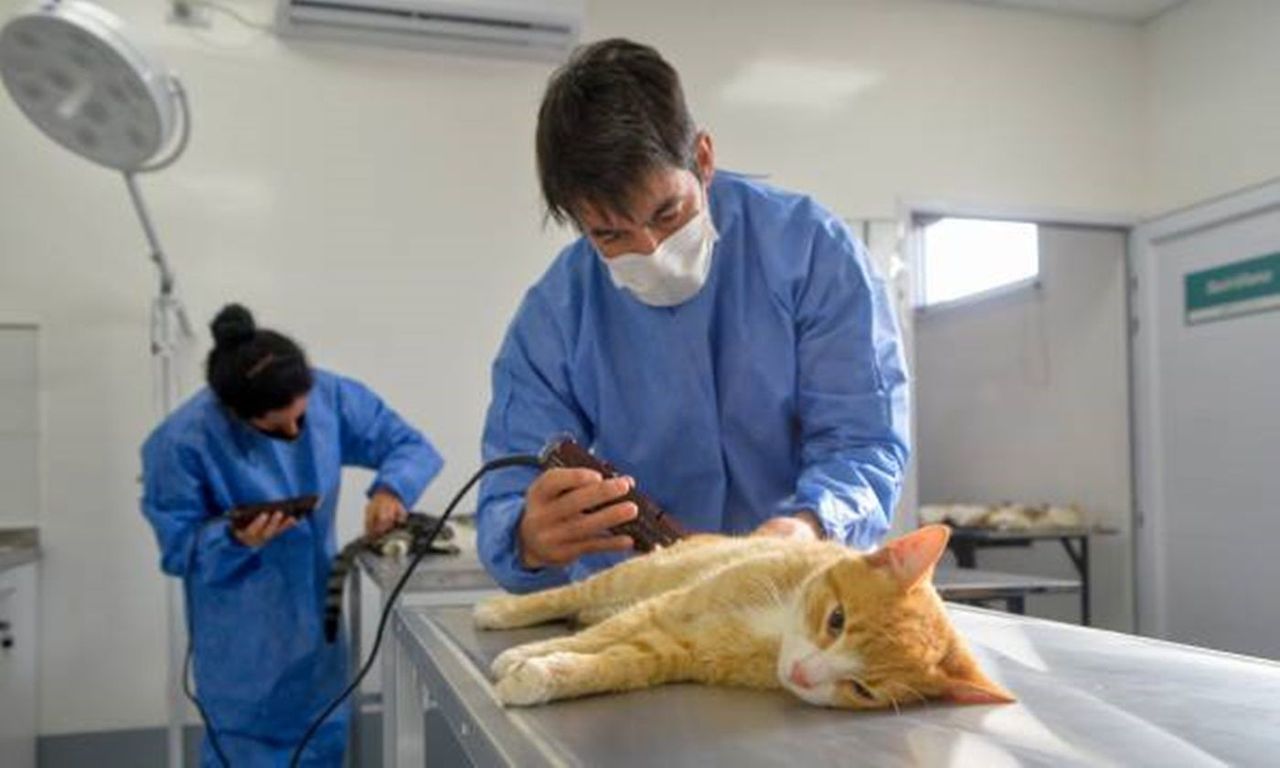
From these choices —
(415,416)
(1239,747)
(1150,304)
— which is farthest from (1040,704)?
(1150,304)

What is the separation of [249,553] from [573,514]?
4.32 ft

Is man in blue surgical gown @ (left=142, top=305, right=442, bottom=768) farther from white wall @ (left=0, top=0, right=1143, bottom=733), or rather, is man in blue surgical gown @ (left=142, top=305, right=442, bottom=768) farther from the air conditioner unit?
the air conditioner unit

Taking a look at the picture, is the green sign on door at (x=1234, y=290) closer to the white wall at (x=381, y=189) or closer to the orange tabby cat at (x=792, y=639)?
the white wall at (x=381, y=189)

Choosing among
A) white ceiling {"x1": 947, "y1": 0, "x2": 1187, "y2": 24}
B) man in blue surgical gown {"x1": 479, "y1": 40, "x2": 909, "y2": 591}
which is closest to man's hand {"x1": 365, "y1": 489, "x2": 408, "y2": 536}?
man in blue surgical gown {"x1": 479, "y1": 40, "x2": 909, "y2": 591}

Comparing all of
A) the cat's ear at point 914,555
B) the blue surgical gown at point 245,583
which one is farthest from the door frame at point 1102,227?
the cat's ear at point 914,555

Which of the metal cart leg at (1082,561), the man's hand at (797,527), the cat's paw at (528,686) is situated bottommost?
the metal cart leg at (1082,561)

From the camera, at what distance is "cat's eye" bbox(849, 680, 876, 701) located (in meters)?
0.71

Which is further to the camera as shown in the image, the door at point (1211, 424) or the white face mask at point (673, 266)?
the door at point (1211, 424)

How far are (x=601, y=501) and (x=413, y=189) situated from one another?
7.87ft

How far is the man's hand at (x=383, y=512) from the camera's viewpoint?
2250 millimetres

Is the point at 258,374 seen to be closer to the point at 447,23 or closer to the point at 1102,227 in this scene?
the point at 447,23

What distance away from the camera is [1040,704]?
71 cm

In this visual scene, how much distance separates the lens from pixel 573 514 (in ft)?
3.08

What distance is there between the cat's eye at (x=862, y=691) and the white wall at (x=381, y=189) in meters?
2.47
